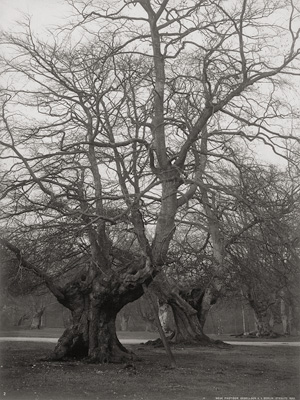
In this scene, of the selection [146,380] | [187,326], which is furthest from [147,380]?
[187,326]

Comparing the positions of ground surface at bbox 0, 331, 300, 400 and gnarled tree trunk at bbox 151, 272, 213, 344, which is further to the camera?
gnarled tree trunk at bbox 151, 272, 213, 344

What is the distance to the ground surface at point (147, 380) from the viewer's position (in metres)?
10.1

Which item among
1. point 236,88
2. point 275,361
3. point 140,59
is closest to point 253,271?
point 275,361

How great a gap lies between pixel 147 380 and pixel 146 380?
0.02 metres

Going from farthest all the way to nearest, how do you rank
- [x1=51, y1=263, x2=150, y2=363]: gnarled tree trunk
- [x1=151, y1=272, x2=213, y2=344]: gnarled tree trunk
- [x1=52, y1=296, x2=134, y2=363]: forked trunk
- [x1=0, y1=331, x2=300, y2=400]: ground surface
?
[x1=151, y1=272, x2=213, y2=344]: gnarled tree trunk, [x1=52, y1=296, x2=134, y2=363]: forked trunk, [x1=51, y1=263, x2=150, y2=363]: gnarled tree trunk, [x1=0, y1=331, x2=300, y2=400]: ground surface

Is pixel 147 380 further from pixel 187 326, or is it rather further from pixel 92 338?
pixel 187 326

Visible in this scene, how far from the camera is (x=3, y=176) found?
44.2ft

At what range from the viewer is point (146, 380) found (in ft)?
38.8

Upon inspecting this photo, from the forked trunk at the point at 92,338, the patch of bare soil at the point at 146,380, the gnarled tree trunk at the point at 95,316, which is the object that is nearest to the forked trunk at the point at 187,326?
the patch of bare soil at the point at 146,380

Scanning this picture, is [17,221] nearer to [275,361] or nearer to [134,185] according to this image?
[134,185]

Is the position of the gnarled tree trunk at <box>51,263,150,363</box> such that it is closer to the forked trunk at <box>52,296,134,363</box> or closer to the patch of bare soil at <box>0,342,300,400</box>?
the forked trunk at <box>52,296,134,363</box>

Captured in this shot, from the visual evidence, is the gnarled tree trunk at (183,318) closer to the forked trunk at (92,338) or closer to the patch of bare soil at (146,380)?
the patch of bare soil at (146,380)

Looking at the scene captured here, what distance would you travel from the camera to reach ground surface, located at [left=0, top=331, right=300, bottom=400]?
33.3 feet

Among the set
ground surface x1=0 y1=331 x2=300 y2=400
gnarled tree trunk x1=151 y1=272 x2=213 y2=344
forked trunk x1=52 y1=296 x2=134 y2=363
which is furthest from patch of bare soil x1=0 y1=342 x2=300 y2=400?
gnarled tree trunk x1=151 y1=272 x2=213 y2=344
